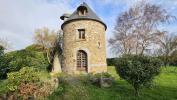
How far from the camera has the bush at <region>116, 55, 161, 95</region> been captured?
62.3 feet

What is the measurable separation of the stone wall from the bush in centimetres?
997

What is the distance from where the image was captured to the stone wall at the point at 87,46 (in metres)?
29.7

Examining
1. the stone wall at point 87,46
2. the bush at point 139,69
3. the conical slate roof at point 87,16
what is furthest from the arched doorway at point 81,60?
the bush at point 139,69

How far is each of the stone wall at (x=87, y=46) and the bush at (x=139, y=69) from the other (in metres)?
9.97

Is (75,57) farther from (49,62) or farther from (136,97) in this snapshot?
(136,97)

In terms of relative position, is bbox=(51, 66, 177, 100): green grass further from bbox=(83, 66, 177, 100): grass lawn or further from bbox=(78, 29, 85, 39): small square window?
bbox=(78, 29, 85, 39): small square window

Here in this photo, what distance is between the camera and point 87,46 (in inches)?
1176

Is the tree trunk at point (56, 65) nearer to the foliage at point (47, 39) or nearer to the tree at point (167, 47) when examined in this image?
the foliage at point (47, 39)

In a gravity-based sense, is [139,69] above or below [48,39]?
below

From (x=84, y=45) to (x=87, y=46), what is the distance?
1.12 ft

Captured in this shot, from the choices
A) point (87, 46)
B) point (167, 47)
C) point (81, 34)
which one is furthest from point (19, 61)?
point (167, 47)

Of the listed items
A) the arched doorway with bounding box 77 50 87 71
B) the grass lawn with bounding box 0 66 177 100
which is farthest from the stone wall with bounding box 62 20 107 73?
the grass lawn with bounding box 0 66 177 100

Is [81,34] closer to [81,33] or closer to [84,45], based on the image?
[81,33]

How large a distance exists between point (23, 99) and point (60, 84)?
5.34 metres
